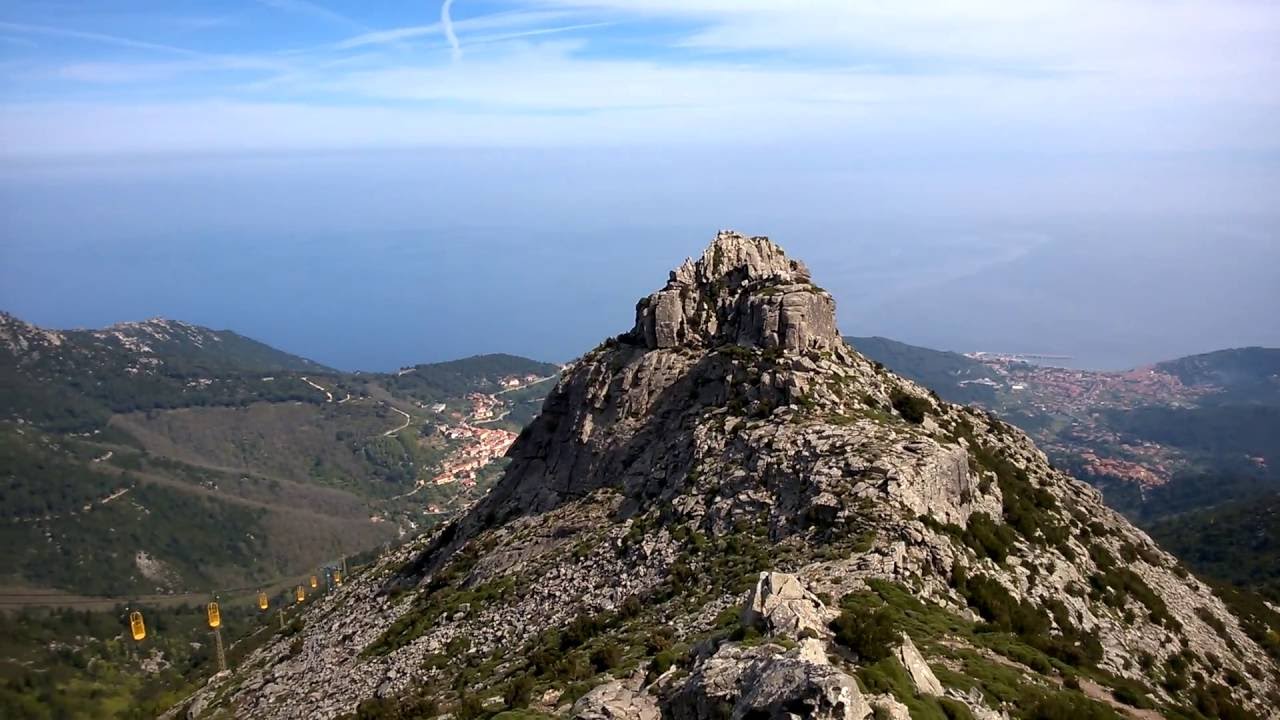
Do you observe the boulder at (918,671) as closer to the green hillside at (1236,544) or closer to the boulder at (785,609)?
the boulder at (785,609)

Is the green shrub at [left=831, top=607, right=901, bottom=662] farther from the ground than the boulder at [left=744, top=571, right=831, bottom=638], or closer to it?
closer to it

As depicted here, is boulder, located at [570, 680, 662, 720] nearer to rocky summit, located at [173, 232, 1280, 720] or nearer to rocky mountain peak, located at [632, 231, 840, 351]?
rocky summit, located at [173, 232, 1280, 720]

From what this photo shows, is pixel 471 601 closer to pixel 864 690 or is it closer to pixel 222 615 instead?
pixel 864 690

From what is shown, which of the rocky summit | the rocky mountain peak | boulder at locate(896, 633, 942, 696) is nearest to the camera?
boulder at locate(896, 633, 942, 696)

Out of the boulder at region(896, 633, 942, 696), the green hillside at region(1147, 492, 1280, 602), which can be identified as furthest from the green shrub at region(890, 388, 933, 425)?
the green hillside at region(1147, 492, 1280, 602)

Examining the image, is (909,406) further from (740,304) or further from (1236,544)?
(1236,544)

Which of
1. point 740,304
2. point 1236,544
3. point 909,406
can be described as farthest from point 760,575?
point 1236,544
